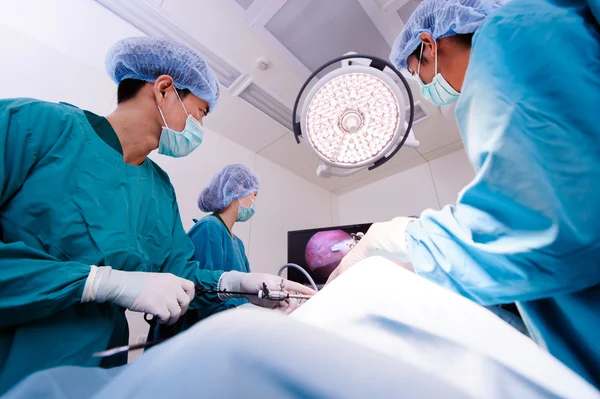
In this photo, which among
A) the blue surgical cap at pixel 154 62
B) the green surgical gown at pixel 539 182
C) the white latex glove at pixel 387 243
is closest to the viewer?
the green surgical gown at pixel 539 182

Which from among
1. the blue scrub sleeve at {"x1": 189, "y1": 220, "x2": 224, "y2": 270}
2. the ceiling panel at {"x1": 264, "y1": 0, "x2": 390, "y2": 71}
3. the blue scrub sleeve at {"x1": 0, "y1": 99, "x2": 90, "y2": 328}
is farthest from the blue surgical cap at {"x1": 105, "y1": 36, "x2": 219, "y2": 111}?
the blue scrub sleeve at {"x1": 189, "y1": 220, "x2": 224, "y2": 270}

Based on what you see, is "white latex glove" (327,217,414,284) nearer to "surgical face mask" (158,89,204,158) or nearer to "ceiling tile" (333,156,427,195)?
"surgical face mask" (158,89,204,158)

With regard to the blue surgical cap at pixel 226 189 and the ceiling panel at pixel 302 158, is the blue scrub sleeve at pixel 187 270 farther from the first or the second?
the ceiling panel at pixel 302 158

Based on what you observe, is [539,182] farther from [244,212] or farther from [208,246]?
[244,212]

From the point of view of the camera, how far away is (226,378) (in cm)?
16

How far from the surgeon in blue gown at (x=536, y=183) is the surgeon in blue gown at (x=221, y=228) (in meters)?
0.89

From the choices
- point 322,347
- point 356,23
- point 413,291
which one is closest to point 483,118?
point 413,291

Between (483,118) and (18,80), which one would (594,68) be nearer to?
(483,118)

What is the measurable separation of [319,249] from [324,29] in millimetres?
1592

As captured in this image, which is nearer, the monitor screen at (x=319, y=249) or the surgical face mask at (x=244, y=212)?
the surgical face mask at (x=244, y=212)

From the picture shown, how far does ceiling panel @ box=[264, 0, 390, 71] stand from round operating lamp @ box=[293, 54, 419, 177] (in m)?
0.75

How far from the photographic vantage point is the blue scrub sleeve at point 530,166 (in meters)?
0.34

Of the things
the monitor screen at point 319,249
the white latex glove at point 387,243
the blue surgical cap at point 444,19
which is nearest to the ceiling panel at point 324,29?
the blue surgical cap at point 444,19

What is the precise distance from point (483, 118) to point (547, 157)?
0.36 ft
